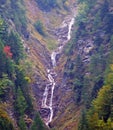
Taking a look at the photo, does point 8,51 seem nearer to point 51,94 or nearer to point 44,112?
point 44,112

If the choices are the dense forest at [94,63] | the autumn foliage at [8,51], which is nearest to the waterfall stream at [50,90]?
the dense forest at [94,63]

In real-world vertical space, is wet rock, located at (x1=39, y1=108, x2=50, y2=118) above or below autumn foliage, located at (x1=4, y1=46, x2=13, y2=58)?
below

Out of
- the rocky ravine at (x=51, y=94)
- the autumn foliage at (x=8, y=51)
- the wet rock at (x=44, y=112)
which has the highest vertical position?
the autumn foliage at (x=8, y=51)

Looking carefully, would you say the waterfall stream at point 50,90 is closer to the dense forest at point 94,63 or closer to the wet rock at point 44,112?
the wet rock at point 44,112

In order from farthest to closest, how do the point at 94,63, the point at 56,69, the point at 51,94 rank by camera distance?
1. the point at 56,69
2. the point at 51,94
3. the point at 94,63

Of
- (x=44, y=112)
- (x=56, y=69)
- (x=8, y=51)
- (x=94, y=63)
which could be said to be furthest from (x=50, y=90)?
(x=8, y=51)

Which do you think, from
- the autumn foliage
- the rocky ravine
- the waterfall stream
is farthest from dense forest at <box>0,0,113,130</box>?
the waterfall stream

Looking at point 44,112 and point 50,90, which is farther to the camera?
point 50,90

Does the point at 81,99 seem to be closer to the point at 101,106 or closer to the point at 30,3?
the point at 101,106

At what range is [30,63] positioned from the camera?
9169 cm

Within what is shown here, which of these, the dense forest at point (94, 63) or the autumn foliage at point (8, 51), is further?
the autumn foliage at point (8, 51)

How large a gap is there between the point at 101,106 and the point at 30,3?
73.6 meters

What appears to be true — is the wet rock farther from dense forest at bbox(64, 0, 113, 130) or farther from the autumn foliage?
the autumn foliage

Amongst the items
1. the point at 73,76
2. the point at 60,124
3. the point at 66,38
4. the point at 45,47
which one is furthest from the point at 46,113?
the point at 66,38
